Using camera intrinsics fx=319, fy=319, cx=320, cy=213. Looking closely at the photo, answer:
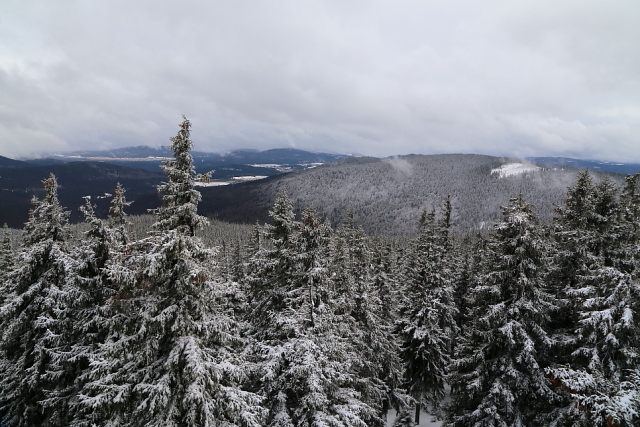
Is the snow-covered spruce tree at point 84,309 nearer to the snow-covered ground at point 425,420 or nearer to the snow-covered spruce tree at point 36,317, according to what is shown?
the snow-covered spruce tree at point 36,317

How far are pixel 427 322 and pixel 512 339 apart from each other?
1126 centimetres

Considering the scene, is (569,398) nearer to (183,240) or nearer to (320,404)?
(320,404)

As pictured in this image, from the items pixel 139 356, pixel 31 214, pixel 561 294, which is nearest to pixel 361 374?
pixel 561 294

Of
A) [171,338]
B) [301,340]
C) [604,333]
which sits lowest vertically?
[301,340]

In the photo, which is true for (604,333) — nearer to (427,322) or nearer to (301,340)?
(301,340)

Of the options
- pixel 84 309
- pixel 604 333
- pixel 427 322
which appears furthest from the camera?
pixel 427 322

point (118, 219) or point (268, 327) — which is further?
point (118, 219)

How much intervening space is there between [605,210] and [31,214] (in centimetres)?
2885

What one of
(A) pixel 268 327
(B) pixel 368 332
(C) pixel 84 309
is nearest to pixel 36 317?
(C) pixel 84 309

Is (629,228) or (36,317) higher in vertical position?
(629,228)

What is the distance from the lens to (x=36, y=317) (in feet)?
48.7

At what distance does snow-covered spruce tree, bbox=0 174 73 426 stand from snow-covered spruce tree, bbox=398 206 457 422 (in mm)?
21817

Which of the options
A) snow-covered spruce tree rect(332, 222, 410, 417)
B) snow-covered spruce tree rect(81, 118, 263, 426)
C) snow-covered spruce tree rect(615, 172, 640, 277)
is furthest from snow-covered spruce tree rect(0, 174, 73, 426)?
snow-covered spruce tree rect(615, 172, 640, 277)

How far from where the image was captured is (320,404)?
11.8 meters
